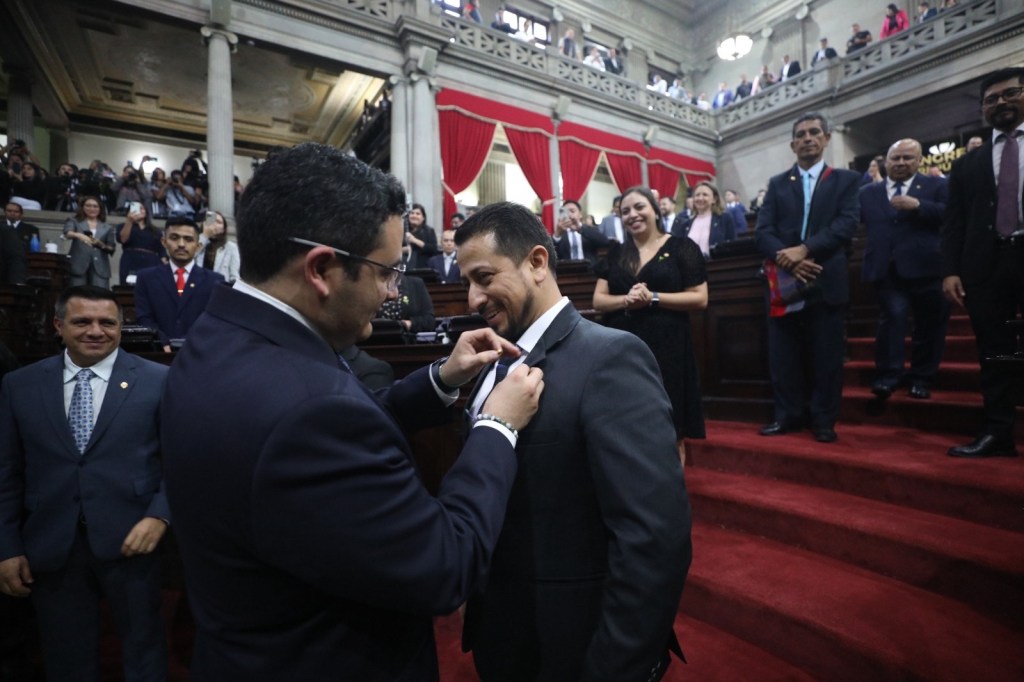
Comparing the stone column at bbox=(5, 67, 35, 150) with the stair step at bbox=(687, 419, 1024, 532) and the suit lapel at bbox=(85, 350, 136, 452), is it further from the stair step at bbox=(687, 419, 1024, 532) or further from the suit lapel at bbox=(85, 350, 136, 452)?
the stair step at bbox=(687, 419, 1024, 532)

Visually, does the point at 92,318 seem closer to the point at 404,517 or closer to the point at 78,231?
the point at 404,517

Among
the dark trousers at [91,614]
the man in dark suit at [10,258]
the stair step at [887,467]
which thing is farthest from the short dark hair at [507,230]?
the man in dark suit at [10,258]

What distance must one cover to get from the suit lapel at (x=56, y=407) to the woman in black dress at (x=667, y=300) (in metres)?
2.21

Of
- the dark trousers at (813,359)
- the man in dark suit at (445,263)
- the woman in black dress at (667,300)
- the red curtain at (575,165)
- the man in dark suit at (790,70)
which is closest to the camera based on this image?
the woman in black dress at (667,300)

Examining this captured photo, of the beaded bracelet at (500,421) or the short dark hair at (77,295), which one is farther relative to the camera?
the short dark hair at (77,295)

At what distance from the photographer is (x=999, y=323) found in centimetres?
240

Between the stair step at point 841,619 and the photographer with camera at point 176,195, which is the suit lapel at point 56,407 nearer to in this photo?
the stair step at point 841,619

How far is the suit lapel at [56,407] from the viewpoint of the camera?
1.84 meters

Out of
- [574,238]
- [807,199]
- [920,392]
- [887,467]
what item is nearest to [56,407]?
[887,467]

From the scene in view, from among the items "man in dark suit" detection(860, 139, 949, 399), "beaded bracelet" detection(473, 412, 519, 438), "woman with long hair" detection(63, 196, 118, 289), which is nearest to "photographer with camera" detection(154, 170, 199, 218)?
"woman with long hair" detection(63, 196, 118, 289)

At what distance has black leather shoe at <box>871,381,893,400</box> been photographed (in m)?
3.10

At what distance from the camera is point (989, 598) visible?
1.70 meters

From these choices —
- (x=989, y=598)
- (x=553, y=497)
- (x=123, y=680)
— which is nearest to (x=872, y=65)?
(x=989, y=598)

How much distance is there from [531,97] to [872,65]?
7.58m
